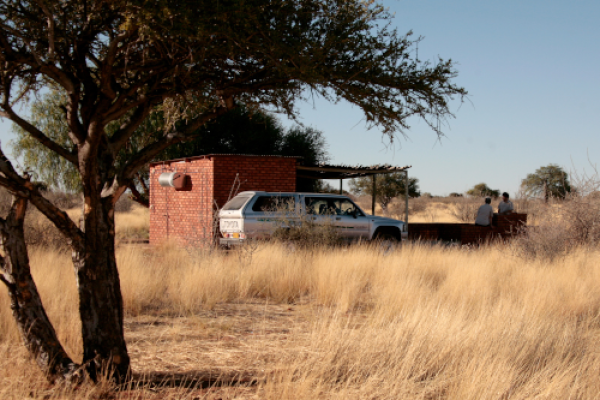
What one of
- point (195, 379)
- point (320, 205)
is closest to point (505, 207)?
point (320, 205)

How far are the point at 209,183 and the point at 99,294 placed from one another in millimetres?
10886

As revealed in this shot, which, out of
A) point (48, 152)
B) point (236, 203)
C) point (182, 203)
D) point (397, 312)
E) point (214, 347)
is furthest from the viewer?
point (48, 152)

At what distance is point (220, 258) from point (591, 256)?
699 cm

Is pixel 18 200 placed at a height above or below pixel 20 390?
above

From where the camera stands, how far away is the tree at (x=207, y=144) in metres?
22.9

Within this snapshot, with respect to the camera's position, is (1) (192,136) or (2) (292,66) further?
(2) (292,66)

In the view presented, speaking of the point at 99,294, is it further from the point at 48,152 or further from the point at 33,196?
the point at 48,152

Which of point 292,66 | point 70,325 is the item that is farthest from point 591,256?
point 70,325

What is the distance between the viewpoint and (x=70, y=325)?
551 centimetres

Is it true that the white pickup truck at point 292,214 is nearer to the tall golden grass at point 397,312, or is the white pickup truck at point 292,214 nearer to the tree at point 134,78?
the tall golden grass at point 397,312

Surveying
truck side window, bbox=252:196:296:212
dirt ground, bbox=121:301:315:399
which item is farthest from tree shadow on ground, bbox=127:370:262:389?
truck side window, bbox=252:196:296:212

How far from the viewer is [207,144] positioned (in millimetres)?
24906

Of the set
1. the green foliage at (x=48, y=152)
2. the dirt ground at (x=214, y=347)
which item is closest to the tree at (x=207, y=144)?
the green foliage at (x=48, y=152)

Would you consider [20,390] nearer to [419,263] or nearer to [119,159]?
[419,263]
